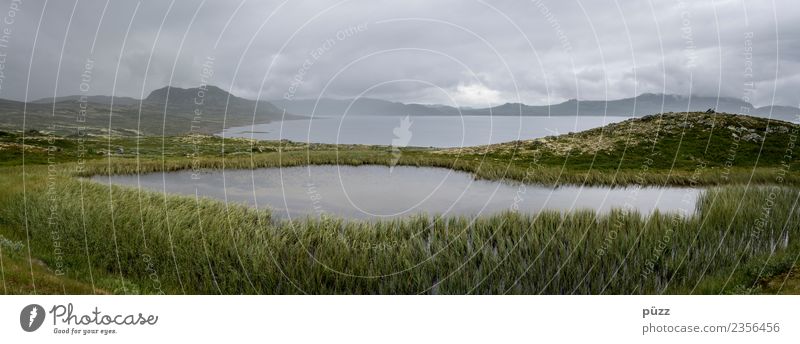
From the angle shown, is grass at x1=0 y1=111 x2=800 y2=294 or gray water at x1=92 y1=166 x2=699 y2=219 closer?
grass at x1=0 y1=111 x2=800 y2=294

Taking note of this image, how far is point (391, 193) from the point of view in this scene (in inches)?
714

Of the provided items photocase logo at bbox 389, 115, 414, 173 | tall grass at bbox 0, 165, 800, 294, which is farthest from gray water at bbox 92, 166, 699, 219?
photocase logo at bbox 389, 115, 414, 173

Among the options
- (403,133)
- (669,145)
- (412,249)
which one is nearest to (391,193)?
(403,133)

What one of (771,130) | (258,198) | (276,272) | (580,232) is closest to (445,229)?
(580,232)

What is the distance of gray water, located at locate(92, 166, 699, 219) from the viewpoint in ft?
48.0

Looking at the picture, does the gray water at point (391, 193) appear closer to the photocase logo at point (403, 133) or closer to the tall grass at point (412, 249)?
the tall grass at point (412, 249)

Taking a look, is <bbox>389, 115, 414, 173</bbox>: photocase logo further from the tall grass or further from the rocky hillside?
the rocky hillside

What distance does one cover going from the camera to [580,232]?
35.5 ft

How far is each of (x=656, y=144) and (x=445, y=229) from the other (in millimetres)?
31380
